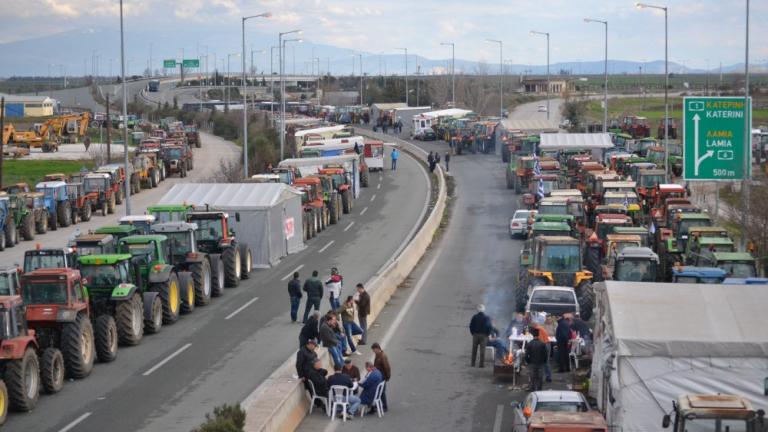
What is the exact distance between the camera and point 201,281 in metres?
30.6

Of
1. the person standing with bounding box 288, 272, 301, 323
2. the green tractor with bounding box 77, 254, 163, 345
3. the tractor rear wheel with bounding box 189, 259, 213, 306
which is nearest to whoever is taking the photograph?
the green tractor with bounding box 77, 254, 163, 345

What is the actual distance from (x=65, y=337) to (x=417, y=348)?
25.7 ft

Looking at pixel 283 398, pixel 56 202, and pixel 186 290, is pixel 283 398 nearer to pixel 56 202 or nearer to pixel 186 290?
pixel 186 290

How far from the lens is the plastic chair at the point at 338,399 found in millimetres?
20188

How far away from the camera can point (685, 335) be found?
1623 cm

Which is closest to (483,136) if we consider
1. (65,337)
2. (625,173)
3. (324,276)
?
(625,173)

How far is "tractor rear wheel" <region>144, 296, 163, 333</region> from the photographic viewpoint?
26797 mm

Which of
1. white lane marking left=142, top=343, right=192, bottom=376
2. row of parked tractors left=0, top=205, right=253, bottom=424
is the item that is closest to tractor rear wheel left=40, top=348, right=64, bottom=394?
row of parked tractors left=0, top=205, right=253, bottom=424

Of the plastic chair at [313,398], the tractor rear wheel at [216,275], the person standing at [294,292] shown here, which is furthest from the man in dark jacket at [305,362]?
the tractor rear wheel at [216,275]

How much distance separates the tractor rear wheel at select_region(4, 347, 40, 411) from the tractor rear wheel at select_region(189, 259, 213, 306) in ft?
32.8

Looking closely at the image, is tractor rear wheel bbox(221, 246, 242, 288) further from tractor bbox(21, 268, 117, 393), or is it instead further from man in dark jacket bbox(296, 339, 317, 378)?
man in dark jacket bbox(296, 339, 317, 378)

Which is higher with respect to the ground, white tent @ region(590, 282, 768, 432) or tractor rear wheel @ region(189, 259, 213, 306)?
white tent @ region(590, 282, 768, 432)

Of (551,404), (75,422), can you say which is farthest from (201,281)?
(551,404)

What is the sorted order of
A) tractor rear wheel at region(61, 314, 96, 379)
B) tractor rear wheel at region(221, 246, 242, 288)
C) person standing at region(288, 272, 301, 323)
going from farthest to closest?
tractor rear wheel at region(221, 246, 242, 288) → person standing at region(288, 272, 301, 323) → tractor rear wheel at region(61, 314, 96, 379)
